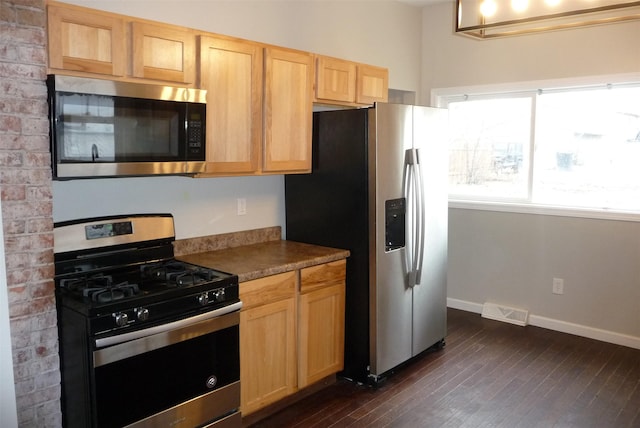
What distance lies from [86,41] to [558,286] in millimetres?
3913

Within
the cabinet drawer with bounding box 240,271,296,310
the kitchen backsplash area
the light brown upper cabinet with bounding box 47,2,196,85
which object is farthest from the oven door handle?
the light brown upper cabinet with bounding box 47,2,196,85

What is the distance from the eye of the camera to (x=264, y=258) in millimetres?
3109

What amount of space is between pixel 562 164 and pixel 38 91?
3904mm

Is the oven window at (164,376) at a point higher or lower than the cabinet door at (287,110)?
lower

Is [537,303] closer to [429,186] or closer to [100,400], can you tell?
[429,186]

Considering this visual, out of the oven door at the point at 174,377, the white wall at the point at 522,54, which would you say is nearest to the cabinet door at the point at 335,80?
the white wall at the point at 522,54

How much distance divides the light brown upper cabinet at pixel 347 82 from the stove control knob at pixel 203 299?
1.55m

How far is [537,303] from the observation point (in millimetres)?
4512

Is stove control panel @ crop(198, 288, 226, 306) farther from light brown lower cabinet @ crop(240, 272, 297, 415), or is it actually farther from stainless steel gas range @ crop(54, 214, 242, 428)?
light brown lower cabinet @ crop(240, 272, 297, 415)

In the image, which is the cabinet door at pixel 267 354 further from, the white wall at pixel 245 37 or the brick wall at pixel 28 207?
the brick wall at pixel 28 207

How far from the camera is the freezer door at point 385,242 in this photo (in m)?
3.22

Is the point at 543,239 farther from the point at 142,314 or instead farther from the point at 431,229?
the point at 142,314

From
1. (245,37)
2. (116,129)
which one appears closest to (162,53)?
(116,129)

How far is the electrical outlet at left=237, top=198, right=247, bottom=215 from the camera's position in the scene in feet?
11.4
